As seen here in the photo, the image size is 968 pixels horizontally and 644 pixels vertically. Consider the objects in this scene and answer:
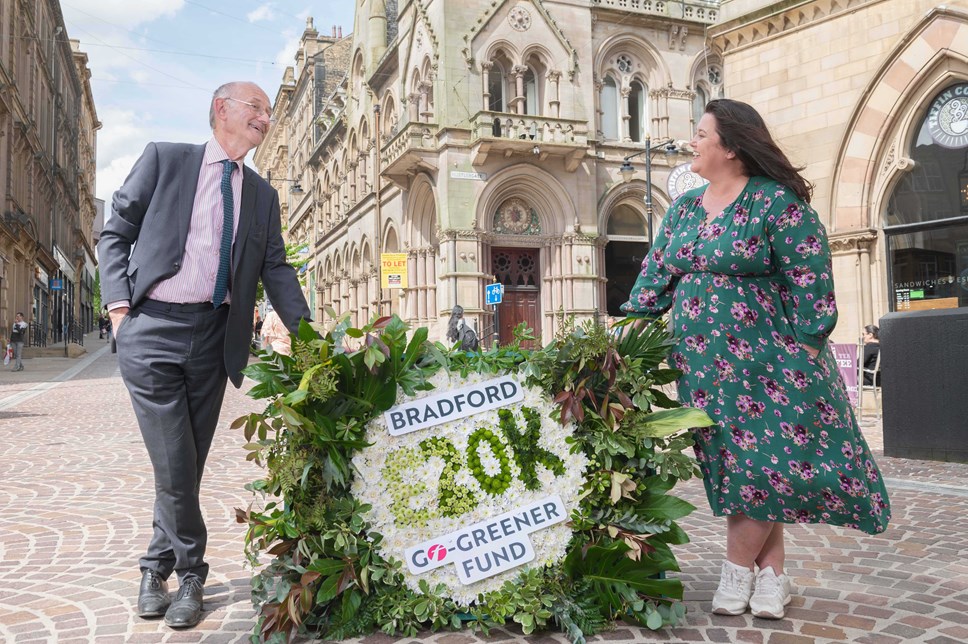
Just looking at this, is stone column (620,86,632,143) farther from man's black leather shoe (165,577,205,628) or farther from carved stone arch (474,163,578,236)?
man's black leather shoe (165,577,205,628)

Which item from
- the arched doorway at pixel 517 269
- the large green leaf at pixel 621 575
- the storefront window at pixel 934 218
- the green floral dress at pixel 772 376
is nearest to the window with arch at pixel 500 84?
the arched doorway at pixel 517 269

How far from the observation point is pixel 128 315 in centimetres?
343

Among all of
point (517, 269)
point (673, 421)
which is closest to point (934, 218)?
point (673, 421)

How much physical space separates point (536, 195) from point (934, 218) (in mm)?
17950

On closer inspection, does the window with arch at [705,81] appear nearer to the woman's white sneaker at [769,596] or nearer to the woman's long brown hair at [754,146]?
the woman's long brown hair at [754,146]

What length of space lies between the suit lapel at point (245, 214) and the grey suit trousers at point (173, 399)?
0.86 ft

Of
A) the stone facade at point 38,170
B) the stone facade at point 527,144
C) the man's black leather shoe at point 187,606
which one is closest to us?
the man's black leather shoe at point 187,606

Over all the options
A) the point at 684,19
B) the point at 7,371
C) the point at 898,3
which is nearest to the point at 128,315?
the point at 898,3

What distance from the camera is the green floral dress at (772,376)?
326 centimetres

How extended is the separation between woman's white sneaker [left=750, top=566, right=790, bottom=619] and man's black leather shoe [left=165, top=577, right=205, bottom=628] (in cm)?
251

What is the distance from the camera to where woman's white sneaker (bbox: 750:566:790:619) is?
3.38 meters

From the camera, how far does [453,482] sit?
3.36m

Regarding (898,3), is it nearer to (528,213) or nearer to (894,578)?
(894,578)

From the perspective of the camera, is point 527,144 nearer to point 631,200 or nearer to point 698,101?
point 631,200
